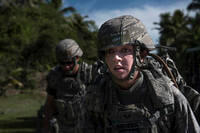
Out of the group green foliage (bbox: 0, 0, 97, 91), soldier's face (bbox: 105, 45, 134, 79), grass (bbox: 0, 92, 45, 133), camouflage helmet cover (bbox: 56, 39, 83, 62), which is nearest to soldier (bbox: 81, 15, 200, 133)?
soldier's face (bbox: 105, 45, 134, 79)

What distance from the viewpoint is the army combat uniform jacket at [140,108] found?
2686 millimetres

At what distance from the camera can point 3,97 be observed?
23047 mm

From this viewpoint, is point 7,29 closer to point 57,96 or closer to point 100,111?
point 57,96

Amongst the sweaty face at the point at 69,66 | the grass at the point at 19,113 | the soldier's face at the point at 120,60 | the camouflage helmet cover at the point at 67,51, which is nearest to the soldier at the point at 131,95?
the soldier's face at the point at 120,60

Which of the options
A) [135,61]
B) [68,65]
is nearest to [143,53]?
[135,61]

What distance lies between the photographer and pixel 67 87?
6426 mm

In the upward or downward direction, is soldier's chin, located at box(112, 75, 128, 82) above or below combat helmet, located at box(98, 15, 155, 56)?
below

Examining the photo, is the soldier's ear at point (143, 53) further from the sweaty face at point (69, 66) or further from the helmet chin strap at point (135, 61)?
the sweaty face at point (69, 66)

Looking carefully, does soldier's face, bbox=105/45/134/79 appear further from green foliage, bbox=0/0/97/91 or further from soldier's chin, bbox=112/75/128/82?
green foliage, bbox=0/0/97/91

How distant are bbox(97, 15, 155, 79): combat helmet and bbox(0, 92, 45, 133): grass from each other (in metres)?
9.79

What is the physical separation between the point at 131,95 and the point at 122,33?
0.52m

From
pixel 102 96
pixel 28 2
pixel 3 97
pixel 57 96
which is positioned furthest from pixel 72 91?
pixel 28 2

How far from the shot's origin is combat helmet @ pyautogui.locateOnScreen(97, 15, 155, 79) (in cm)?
277

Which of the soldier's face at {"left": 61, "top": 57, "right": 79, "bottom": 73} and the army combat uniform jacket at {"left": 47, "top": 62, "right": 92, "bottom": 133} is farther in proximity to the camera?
the soldier's face at {"left": 61, "top": 57, "right": 79, "bottom": 73}
